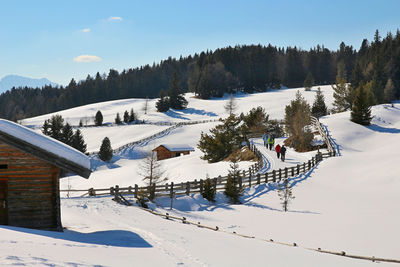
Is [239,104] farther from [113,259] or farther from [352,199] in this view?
[113,259]

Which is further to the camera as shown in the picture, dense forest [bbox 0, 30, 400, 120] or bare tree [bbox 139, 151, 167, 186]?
dense forest [bbox 0, 30, 400, 120]

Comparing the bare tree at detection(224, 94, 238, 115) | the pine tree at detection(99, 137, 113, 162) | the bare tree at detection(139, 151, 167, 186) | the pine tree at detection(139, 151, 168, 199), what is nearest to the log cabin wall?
the pine tree at detection(139, 151, 168, 199)

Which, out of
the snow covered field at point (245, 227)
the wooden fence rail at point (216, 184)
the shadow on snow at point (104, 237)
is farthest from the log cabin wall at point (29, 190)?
the wooden fence rail at point (216, 184)

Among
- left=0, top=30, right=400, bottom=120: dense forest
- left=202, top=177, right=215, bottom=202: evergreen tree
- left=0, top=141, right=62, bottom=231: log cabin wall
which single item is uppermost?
left=0, top=30, right=400, bottom=120: dense forest

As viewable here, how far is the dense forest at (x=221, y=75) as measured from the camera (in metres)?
115

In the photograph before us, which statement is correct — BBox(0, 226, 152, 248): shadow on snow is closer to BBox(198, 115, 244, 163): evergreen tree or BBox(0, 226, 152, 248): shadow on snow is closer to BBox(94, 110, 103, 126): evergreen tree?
BBox(198, 115, 244, 163): evergreen tree

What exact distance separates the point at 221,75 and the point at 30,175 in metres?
108

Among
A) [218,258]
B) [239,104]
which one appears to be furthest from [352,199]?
[239,104]

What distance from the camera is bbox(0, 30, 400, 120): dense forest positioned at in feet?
378

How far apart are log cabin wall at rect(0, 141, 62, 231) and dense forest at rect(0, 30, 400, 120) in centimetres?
10236

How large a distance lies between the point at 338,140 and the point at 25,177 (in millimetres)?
37134

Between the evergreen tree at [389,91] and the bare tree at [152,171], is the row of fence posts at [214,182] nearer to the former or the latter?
the bare tree at [152,171]

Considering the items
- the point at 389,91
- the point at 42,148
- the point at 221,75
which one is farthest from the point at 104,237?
the point at 221,75

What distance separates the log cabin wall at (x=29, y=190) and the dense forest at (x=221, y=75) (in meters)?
102
